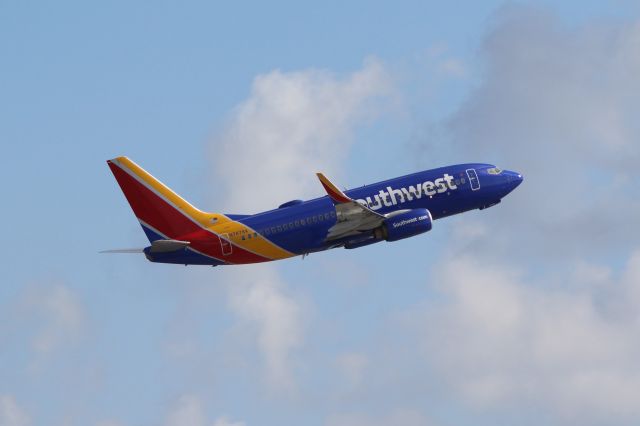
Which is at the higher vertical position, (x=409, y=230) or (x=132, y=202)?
(x=132, y=202)

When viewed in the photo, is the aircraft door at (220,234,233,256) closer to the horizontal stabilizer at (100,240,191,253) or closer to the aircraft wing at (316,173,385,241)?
the horizontal stabilizer at (100,240,191,253)

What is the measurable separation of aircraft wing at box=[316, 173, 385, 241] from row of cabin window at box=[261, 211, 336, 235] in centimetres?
109

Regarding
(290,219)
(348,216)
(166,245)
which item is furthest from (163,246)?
(348,216)

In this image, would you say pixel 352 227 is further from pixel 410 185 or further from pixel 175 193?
pixel 175 193

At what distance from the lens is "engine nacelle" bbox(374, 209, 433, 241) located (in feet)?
323

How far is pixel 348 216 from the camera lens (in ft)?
318

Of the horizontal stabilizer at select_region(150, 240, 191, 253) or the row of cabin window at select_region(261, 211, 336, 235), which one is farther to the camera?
the row of cabin window at select_region(261, 211, 336, 235)

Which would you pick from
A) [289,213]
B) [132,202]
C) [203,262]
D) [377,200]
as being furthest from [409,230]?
[132,202]

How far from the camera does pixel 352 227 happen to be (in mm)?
98375

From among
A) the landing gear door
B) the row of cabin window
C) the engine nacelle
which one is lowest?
the engine nacelle

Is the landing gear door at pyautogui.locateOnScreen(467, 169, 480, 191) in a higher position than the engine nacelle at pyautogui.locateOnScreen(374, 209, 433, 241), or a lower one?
higher

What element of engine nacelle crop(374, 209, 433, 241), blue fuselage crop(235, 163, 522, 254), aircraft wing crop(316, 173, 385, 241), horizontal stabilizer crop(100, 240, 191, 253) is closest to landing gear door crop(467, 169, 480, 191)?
blue fuselage crop(235, 163, 522, 254)

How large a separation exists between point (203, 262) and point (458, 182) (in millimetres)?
23614

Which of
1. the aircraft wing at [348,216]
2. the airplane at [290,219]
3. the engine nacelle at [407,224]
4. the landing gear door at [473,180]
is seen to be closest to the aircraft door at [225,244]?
the airplane at [290,219]
